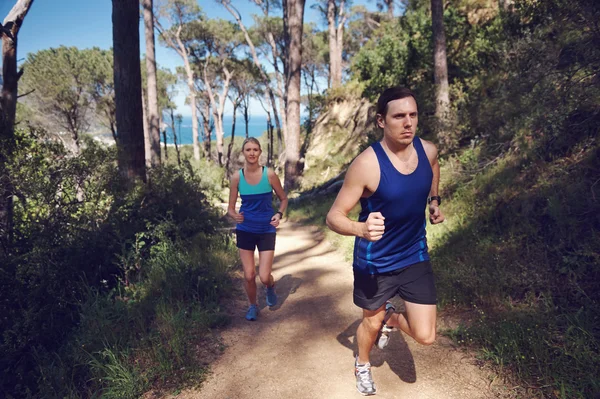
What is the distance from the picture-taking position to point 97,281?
512cm

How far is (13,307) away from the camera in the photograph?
425cm

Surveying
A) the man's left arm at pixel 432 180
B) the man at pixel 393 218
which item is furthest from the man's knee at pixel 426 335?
the man's left arm at pixel 432 180

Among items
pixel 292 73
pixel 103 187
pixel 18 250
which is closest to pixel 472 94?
pixel 292 73

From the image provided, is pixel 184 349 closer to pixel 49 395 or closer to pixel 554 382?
pixel 49 395

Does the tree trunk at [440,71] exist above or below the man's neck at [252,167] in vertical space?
above

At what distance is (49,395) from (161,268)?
7.03 ft

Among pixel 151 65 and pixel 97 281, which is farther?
pixel 151 65

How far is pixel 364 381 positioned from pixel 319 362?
2.11 ft

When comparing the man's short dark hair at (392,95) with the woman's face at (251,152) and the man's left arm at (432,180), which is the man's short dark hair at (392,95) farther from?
the woman's face at (251,152)

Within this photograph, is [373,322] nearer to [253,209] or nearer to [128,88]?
[253,209]

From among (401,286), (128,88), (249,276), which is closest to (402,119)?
(401,286)

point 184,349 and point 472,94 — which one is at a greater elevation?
point 472,94

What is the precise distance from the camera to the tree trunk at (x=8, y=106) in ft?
15.5

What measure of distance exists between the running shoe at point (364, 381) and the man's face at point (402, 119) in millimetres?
1793
